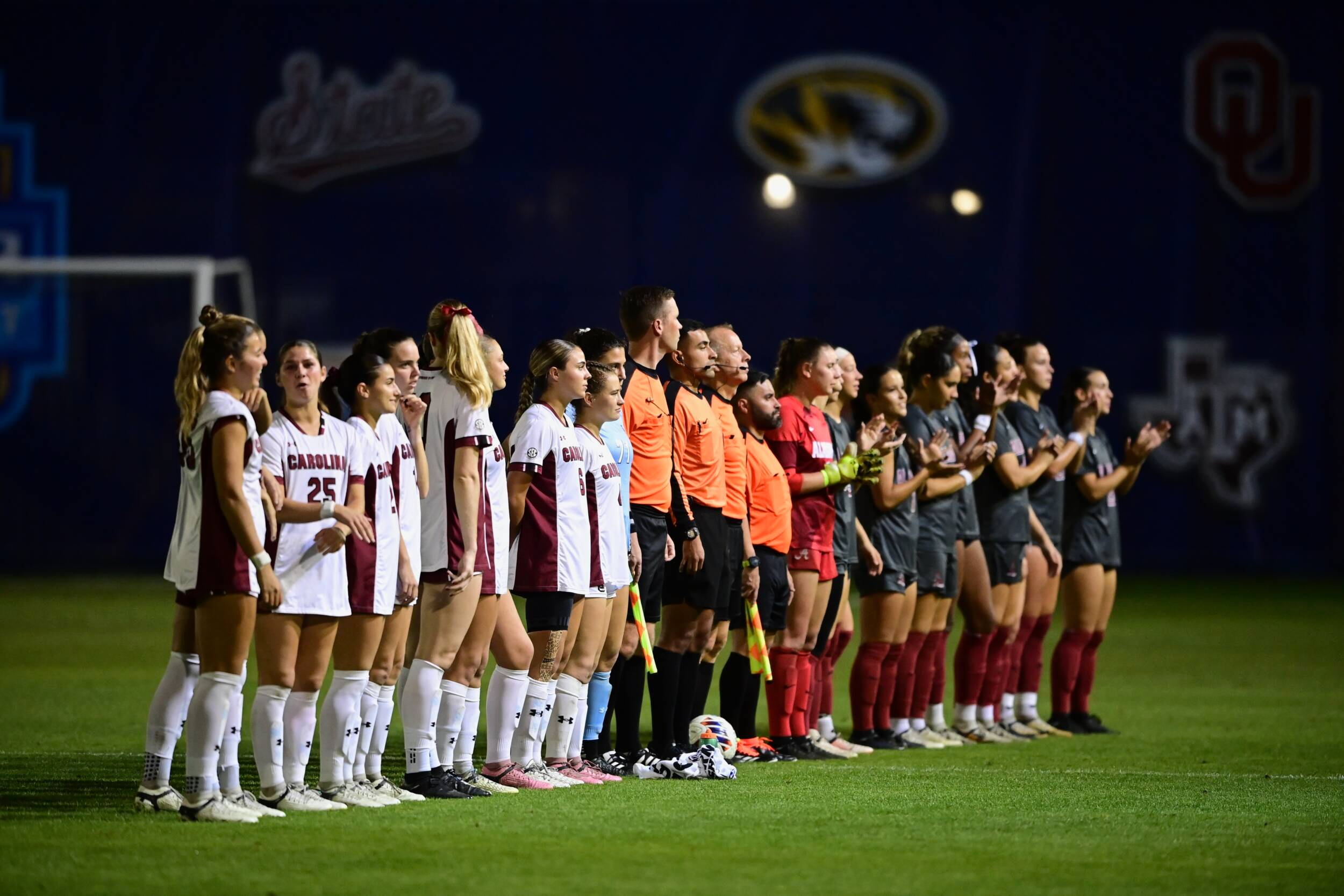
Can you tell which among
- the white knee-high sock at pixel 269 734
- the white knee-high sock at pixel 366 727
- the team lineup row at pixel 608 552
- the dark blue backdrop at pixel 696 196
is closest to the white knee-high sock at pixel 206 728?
the team lineup row at pixel 608 552

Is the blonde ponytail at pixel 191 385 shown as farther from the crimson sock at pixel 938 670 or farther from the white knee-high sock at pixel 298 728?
the crimson sock at pixel 938 670

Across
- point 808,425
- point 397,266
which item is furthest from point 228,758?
point 397,266

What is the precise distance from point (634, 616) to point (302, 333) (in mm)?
14219

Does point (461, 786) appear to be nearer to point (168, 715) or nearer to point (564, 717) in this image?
point (564, 717)

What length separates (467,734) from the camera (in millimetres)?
6438

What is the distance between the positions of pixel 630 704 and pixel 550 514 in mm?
1115

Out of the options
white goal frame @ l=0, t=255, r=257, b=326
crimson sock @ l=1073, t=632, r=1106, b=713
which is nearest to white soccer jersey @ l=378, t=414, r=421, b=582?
crimson sock @ l=1073, t=632, r=1106, b=713

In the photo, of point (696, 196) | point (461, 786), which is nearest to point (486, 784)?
point (461, 786)

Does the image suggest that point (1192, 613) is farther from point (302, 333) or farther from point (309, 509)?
point (309, 509)

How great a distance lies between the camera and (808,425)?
811 centimetres

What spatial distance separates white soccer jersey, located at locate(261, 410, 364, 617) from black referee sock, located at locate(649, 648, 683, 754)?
5.65 ft

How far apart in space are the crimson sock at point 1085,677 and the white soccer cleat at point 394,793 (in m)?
4.17

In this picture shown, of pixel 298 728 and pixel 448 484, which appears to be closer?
pixel 298 728

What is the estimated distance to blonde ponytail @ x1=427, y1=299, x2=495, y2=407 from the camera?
249 inches
